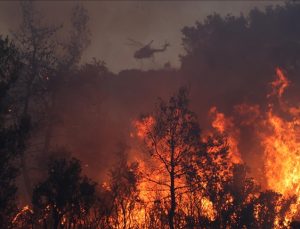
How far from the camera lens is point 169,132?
2328 cm

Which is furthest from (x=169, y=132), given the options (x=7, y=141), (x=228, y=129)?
(x=228, y=129)

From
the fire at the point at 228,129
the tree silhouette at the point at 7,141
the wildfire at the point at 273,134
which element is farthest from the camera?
the fire at the point at 228,129

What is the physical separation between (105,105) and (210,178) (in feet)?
121

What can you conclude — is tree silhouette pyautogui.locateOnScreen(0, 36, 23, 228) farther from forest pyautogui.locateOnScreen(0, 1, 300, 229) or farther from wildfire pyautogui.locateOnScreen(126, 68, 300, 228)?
wildfire pyautogui.locateOnScreen(126, 68, 300, 228)

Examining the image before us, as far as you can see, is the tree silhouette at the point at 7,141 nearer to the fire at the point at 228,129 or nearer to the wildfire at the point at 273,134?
the wildfire at the point at 273,134

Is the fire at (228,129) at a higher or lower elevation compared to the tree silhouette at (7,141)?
higher

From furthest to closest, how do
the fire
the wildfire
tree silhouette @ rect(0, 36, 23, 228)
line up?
the fire, the wildfire, tree silhouette @ rect(0, 36, 23, 228)

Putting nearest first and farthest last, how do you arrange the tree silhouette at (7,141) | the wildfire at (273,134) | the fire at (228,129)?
1. the tree silhouette at (7,141)
2. the wildfire at (273,134)
3. the fire at (228,129)

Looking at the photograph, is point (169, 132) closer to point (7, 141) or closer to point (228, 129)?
point (7, 141)

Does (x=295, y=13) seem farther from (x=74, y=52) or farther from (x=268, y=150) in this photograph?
(x=74, y=52)

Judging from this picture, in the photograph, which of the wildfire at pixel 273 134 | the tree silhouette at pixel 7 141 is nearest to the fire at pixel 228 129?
the wildfire at pixel 273 134

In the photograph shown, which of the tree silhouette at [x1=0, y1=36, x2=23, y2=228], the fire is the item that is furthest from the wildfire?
the tree silhouette at [x1=0, y1=36, x2=23, y2=228]

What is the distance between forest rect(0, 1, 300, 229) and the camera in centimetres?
2222

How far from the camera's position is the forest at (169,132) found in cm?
2222
